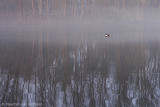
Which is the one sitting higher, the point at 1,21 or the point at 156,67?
the point at 156,67

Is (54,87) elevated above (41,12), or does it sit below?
above

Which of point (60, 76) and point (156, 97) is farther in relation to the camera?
point (60, 76)

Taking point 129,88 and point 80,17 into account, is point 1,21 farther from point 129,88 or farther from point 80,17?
point 129,88

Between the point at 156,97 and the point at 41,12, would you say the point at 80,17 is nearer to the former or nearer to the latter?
the point at 41,12

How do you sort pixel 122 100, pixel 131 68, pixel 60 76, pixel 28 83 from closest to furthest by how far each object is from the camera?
pixel 122 100, pixel 28 83, pixel 60 76, pixel 131 68

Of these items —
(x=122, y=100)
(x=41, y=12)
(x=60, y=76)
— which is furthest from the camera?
(x=41, y=12)

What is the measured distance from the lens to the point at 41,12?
160ft

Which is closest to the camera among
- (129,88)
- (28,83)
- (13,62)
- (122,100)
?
(122,100)

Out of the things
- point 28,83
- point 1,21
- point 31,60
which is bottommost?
point 1,21

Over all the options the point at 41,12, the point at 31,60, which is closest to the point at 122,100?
the point at 31,60

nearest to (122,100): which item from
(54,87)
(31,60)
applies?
(54,87)

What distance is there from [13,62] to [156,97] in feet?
18.8

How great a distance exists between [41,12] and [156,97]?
45483 millimetres

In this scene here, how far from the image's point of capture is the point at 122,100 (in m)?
5.02
